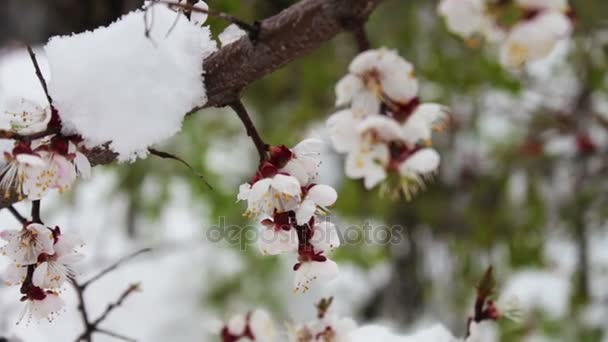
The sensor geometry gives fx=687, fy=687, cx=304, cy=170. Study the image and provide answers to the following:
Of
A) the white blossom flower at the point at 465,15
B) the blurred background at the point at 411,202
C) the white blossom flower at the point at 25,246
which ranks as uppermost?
the blurred background at the point at 411,202

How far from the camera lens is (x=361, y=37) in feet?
1.89

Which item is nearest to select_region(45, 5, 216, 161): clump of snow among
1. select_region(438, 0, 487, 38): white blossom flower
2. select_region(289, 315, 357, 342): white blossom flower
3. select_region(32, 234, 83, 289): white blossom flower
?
select_region(32, 234, 83, 289): white blossom flower

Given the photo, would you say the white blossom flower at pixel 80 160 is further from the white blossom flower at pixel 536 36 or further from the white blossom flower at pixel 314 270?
the white blossom flower at pixel 536 36

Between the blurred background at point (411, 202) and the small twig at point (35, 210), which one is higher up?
the blurred background at point (411, 202)

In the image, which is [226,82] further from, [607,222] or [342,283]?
[342,283]

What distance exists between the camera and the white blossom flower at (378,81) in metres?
0.59

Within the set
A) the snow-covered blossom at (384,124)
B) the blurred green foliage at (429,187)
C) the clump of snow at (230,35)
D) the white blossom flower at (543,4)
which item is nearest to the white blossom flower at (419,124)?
the snow-covered blossom at (384,124)

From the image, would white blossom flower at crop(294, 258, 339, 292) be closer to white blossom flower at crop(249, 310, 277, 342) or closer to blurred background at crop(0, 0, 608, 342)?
white blossom flower at crop(249, 310, 277, 342)

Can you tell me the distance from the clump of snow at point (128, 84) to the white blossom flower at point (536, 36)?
28cm

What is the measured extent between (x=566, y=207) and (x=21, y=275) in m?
1.98

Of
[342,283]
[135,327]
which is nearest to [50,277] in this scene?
[135,327]

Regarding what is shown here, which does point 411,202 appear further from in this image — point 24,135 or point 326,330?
point 24,135

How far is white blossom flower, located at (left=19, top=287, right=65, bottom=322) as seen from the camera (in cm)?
69

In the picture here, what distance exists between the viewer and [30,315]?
0.70 meters
